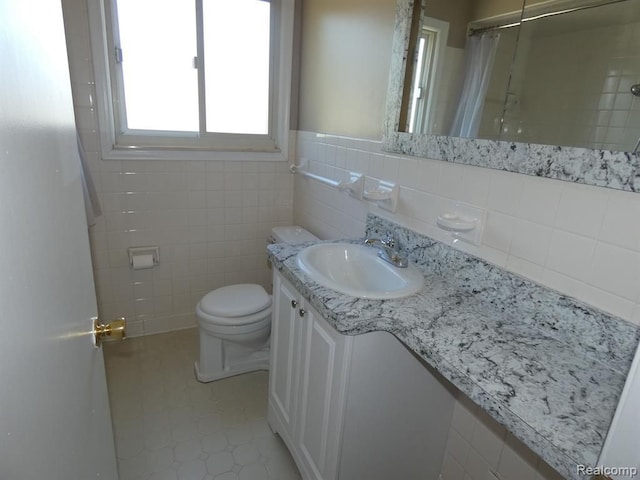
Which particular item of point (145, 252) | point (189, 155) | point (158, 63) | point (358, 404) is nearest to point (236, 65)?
point (158, 63)

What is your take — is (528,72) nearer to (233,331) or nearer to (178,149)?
(233,331)

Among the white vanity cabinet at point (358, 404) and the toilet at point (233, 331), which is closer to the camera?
the white vanity cabinet at point (358, 404)

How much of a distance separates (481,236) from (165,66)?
6.38 ft

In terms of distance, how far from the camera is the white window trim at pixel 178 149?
74.1 inches

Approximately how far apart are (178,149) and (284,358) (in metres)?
1.42

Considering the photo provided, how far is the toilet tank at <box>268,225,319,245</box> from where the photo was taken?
2230 mm

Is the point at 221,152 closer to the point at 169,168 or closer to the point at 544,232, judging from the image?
the point at 169,168

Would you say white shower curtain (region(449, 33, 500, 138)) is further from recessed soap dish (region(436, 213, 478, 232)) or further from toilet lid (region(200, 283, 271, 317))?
toilet lid (region(200, 283, 271, 317))

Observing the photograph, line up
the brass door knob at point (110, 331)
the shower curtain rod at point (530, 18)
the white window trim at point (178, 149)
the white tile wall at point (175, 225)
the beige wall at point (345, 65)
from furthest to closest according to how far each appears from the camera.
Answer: the white tile wall at point (175, 225), the white window trim at point (178, 149), the beige wall at point (345, 65), the shower curtain rod at point (530, 18), the brass door knob at point (110, 331)

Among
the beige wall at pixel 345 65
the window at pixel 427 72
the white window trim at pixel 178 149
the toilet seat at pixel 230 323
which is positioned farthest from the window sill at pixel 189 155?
the window at pixel 427 72

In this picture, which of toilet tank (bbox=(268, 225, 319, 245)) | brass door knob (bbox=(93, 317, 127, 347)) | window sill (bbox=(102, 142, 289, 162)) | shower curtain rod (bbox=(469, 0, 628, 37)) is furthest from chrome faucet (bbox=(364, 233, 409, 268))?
window sill (bbox=(102, 142, 289, 162))

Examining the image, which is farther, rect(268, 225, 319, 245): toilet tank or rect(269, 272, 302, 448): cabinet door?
rect(268, 225, 319, 245): toilet tank

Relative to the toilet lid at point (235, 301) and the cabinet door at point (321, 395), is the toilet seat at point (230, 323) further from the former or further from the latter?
the cabinet door at point (321, 395)

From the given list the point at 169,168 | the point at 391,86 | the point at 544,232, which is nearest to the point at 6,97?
the point at 544,232
